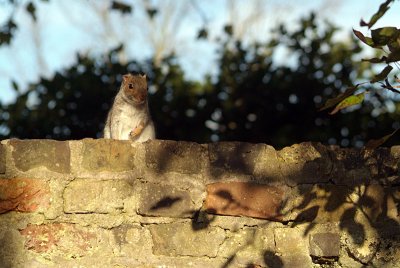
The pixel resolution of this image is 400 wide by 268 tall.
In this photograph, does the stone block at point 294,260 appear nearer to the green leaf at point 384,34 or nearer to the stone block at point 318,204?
the stone block at point 318,204

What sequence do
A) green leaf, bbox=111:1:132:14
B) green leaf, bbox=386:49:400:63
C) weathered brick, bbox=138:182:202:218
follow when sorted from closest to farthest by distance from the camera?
green leaf, bbox=386:49:400:63 → weathered brick, bbox=138:182:202:218 → green leaf, bbox=111:1:132:14

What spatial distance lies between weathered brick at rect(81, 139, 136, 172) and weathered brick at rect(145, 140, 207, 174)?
88mm

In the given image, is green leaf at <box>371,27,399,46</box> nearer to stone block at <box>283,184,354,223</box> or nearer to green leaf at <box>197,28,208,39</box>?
stone block at <box>283,184,354,223</box>

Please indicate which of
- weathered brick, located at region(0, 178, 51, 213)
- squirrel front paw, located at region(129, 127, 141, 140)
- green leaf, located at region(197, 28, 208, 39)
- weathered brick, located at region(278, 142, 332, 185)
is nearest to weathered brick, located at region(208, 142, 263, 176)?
weathered brick, located at region(278, 142, 332, 185)

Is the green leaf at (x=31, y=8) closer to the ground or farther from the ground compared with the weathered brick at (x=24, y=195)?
farther from the ground

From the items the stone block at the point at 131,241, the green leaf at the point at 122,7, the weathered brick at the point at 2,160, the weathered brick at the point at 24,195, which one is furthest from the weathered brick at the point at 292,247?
the green leaf at the point at 122,7

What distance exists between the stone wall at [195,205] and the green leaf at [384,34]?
2.67ft

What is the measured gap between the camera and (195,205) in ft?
10.3

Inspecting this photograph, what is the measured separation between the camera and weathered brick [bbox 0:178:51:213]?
2.97 m

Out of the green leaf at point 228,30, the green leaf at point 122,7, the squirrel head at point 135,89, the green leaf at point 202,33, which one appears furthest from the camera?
the green leaf at point 228,30

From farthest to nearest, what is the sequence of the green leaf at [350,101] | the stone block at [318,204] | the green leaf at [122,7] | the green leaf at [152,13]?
the green leaf at [152,13]
the green leaf at [122,7]
the stone block at [318,204]
the green leaf at [350,101]

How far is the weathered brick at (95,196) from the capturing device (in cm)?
303

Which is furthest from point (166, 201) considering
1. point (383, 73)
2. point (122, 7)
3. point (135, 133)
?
point (122, 7)

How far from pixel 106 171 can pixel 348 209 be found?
1138mm
